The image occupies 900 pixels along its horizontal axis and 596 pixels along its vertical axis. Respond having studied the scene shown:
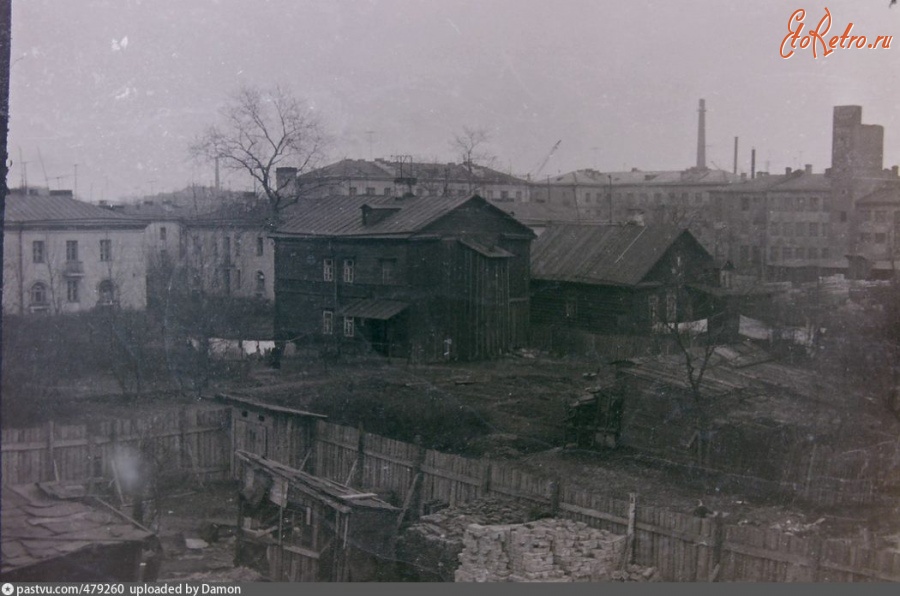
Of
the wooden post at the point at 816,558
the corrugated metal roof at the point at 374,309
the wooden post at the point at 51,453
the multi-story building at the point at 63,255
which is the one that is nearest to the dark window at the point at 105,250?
the multi-story building at the point at 63,255

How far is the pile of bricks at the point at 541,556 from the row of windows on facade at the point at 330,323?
1180cm

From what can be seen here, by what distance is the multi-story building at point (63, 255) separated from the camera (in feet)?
46.1

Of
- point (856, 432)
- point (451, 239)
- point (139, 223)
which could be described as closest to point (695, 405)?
point (856, 432)

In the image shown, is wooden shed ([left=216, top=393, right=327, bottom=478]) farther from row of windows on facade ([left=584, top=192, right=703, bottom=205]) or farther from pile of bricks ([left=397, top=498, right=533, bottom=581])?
row of windows on facade ([left=584, top=192, right=703, bottom=205])

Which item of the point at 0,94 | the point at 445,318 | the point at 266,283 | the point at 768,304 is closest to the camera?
the point at 0,94

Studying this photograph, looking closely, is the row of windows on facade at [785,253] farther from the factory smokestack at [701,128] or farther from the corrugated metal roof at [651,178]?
the factory smokestack at [701,128]

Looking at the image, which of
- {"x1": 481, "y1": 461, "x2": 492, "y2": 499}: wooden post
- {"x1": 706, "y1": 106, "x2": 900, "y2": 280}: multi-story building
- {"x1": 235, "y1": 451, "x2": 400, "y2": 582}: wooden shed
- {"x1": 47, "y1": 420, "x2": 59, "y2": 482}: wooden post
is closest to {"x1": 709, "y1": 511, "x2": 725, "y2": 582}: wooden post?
{"x1": 481, "y1": 461, "x2": 492, "y2": 499}: wooden post

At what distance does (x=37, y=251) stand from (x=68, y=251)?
0.74 meters

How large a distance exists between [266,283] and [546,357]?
15.6 meters

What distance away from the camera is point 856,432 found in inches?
528

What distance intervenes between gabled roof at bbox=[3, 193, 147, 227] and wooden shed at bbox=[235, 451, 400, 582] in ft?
22.6

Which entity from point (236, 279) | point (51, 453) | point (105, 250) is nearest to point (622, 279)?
point (105, 250)

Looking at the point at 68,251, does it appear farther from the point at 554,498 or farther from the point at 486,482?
the point at 554,498

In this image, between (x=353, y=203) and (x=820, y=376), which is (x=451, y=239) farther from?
(x=820, y=376)
